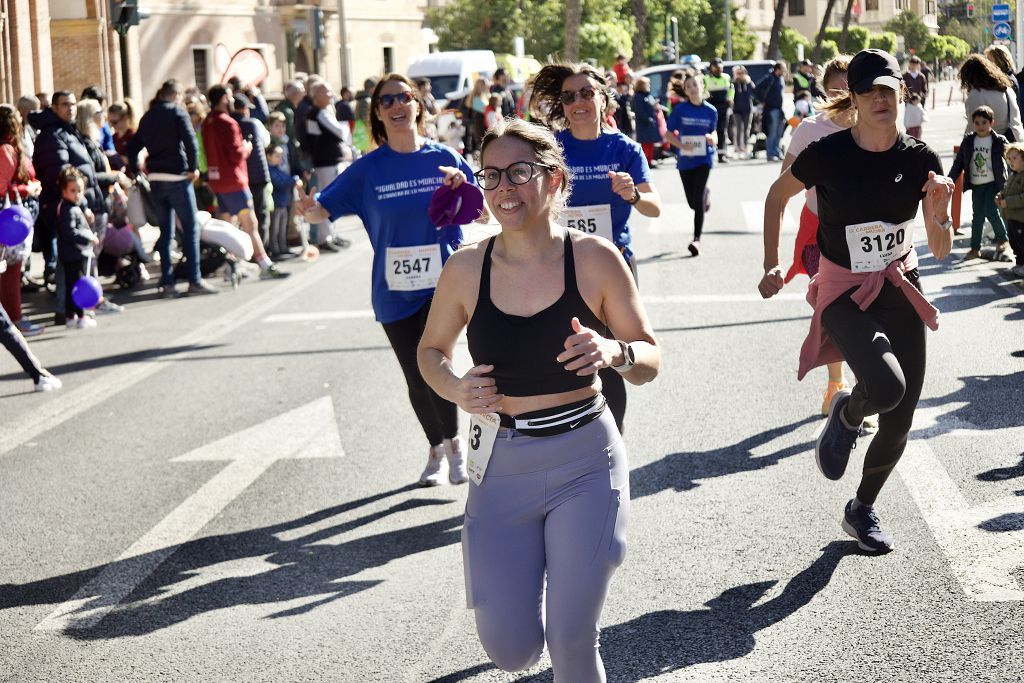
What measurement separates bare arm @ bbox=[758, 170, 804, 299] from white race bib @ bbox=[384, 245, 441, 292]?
1.59 m

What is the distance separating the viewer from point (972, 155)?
13688 millimetres

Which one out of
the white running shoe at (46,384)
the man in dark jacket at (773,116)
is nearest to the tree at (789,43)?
the man in dark jacket at (773,116)

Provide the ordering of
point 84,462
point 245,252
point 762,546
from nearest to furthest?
point 762,546, point 84,462, point 245,252

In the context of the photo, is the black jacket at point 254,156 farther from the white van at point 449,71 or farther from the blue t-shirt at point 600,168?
the white van at point 449,71

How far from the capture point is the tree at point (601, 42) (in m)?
61.7

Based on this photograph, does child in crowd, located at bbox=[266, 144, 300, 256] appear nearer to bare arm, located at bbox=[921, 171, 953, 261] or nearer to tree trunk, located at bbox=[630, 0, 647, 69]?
bare arm, located at bbox=[921, 171, 953, 261]

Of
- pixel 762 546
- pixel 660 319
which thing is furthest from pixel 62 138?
pixel 762 546

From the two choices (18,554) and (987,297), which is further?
(987,297)

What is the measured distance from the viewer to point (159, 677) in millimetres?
5004

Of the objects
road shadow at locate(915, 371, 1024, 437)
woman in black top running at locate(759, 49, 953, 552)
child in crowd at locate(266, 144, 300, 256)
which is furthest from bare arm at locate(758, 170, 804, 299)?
child in crowd at locate(266, 144, 300, 256)

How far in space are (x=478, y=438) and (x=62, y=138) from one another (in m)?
10.3

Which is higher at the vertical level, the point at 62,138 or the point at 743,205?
the point at 62,138

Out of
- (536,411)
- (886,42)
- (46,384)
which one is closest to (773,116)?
(46,384)

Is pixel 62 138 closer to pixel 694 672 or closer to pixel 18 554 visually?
pixel 18 554
